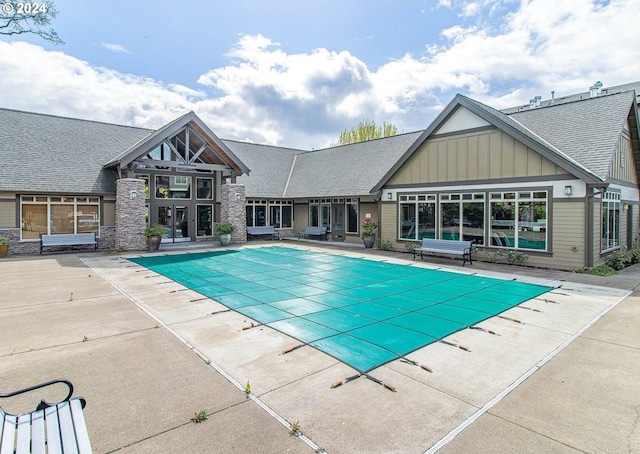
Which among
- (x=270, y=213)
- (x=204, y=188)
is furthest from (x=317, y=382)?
(x=270, y=213)

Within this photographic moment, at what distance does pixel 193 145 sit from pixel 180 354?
654 inches

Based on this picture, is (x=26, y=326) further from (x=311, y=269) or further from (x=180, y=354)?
(x=311, y=269)

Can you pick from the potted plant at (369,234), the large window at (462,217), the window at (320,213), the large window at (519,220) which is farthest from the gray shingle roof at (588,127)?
the window at (320,213)

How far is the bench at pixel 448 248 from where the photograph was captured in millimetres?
12948

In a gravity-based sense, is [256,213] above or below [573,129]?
below

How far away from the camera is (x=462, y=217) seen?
14.2 meters

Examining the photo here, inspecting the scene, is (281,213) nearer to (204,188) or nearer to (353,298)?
(204,188)

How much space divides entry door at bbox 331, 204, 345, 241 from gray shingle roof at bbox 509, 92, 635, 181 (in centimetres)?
971

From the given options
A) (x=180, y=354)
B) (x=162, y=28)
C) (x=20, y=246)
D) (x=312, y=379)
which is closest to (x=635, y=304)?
(x=312, y=379)

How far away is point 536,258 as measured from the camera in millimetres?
12180

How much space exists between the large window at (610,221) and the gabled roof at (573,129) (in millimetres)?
1555

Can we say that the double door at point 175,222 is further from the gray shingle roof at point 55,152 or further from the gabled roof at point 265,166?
the gabled roof at point 265,166

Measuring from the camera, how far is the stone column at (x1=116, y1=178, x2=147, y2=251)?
16094 mm

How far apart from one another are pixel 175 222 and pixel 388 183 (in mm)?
11206
